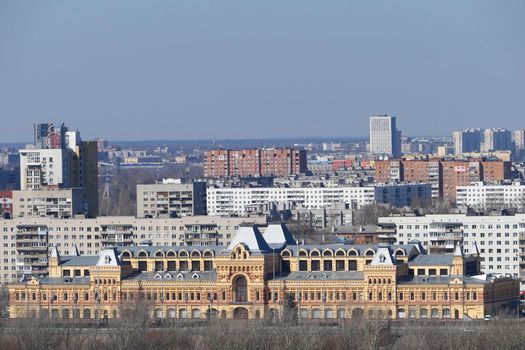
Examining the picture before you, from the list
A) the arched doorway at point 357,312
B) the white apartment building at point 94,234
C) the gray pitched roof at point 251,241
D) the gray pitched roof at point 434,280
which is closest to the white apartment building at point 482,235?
the white apartment building at point 94,234

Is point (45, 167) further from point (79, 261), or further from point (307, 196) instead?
point (307, 196)

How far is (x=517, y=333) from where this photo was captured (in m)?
62.5

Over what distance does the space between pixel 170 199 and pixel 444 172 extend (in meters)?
37.3

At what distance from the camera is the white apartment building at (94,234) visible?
8881 centimetres

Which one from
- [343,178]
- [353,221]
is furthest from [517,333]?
[343,178]

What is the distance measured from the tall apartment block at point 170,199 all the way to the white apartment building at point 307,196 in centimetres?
1132

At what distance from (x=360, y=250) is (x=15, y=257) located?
722 inches

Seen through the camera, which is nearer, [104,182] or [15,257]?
[15,257]

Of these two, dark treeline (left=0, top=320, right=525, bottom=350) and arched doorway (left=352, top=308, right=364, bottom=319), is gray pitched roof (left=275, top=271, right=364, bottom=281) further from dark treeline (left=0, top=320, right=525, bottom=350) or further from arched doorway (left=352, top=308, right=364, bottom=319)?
dark treeline (left=0, top=320, right=525, bottom=350)

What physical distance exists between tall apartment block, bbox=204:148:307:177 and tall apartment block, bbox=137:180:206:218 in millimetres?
54503

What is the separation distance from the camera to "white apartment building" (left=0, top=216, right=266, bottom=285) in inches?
3497

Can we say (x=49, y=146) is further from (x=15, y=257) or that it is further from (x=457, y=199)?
(x=457, y=199)

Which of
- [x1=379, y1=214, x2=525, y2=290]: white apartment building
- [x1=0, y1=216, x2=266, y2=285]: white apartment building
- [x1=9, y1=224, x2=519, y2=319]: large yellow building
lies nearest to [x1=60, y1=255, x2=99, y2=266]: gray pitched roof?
[x1=9, y1=224, x2=519, y2=319]: large yellow building

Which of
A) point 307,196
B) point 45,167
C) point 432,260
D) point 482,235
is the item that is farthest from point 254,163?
point 432,260
